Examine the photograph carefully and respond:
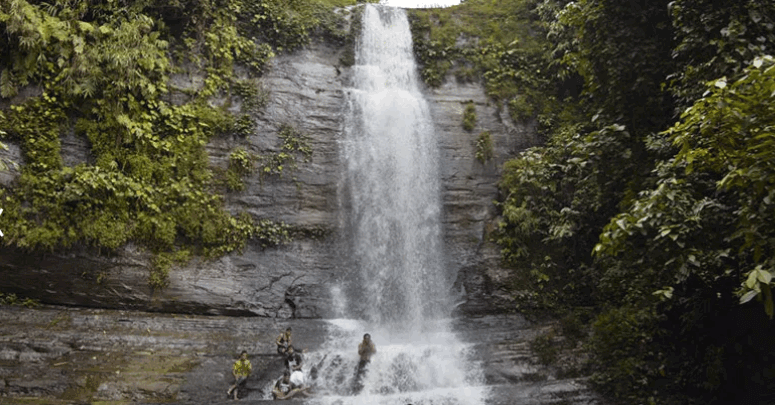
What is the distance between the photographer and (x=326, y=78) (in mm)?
15633

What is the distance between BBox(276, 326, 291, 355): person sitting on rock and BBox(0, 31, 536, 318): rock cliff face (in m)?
1.32

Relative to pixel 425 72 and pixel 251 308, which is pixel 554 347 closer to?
pixel 251 308

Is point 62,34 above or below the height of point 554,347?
above

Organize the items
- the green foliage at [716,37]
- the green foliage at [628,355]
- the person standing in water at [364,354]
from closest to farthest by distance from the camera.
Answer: the green foliage at [716,37], the green foliage at [628,355], the person standing in water at [364,354]

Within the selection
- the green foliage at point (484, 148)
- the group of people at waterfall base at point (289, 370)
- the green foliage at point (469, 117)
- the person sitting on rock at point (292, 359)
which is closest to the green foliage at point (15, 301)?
the group of people at waterfall base at point (289, 370)

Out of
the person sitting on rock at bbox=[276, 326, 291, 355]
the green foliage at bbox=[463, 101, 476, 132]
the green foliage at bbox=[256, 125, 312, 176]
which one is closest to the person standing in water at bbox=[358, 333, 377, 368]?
the person sitting on rock at bbox=[276, 326, 291, 355]

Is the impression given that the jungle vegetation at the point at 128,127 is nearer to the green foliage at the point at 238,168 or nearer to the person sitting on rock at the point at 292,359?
the green foliage at the point at 238,168

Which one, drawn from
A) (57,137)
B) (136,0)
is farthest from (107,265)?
(136,0)

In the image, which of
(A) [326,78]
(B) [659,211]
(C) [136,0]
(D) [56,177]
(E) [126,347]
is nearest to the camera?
(B) [659,211]

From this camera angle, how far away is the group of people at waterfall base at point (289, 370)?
945 centimetres

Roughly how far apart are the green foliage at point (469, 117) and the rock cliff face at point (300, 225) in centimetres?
15

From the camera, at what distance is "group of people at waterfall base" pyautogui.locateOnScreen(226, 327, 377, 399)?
9447 mm

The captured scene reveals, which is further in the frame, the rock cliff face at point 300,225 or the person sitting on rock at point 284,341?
the rock cliff face at point 300,225

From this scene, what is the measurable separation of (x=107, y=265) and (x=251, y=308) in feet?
9.99
